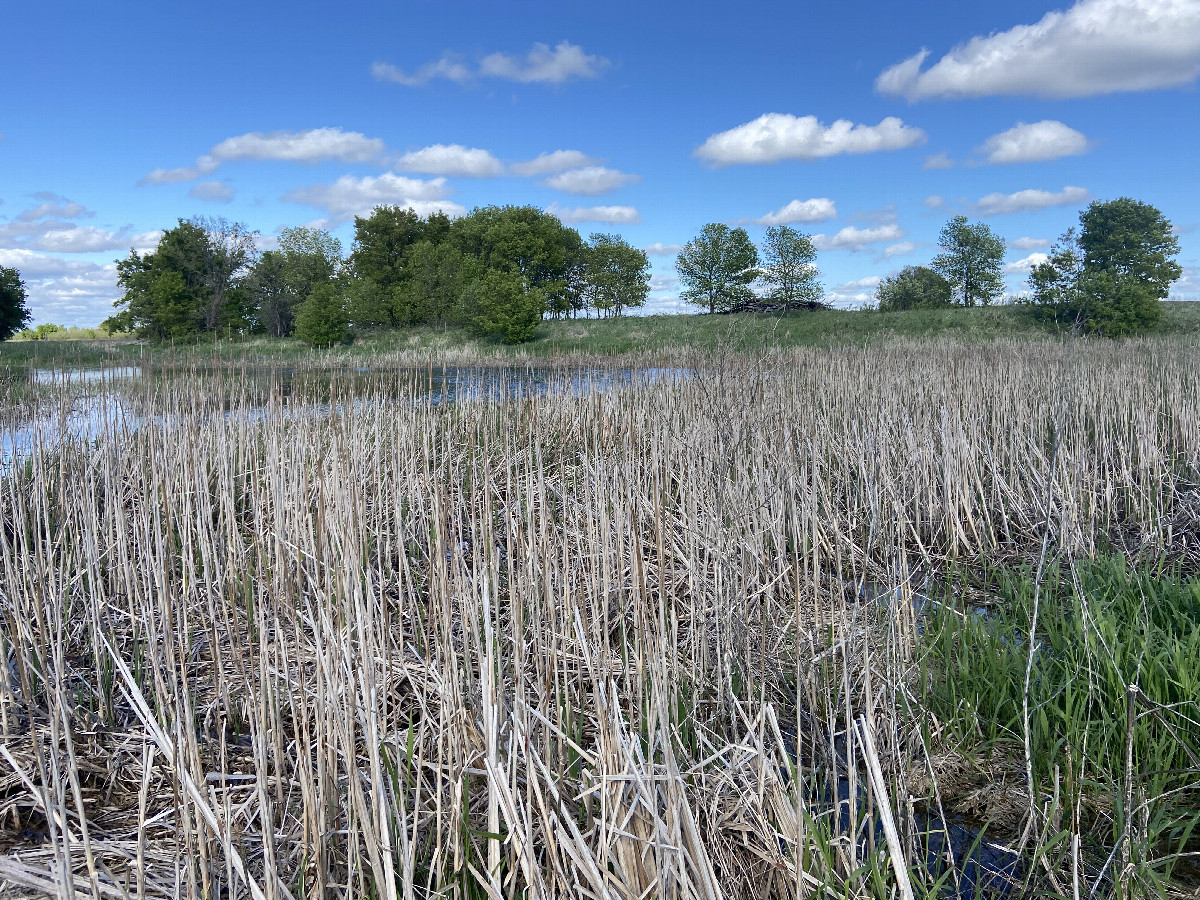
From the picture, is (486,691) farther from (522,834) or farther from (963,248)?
(963,248)

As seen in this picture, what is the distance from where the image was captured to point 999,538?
4.44 meters

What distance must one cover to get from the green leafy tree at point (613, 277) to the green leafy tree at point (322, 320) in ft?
55.0

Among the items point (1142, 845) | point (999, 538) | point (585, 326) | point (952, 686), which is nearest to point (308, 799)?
point (1142, 845)

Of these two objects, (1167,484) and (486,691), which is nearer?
(486,691)

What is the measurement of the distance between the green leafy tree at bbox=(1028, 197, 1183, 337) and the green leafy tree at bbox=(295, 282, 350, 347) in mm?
24893

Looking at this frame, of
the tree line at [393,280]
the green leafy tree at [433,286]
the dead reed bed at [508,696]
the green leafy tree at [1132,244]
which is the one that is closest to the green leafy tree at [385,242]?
the tree line at [393,280]

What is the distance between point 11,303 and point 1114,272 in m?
40.7

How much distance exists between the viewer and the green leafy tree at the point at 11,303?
28716mm

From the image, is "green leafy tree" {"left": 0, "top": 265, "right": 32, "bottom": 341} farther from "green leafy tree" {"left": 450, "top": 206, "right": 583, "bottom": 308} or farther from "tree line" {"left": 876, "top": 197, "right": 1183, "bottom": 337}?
"tree line" {"left": 876, "top": 197, "right": 1183, "bottom": 337}

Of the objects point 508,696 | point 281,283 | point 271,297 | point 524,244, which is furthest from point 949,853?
point 281,283

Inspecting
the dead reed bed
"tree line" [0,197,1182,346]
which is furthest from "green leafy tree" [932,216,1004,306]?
the dead reed bed

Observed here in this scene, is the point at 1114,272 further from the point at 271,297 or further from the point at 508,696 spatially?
the point at 271,297

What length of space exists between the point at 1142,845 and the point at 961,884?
0.45 m

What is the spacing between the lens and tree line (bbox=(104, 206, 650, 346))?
94.2 feet
